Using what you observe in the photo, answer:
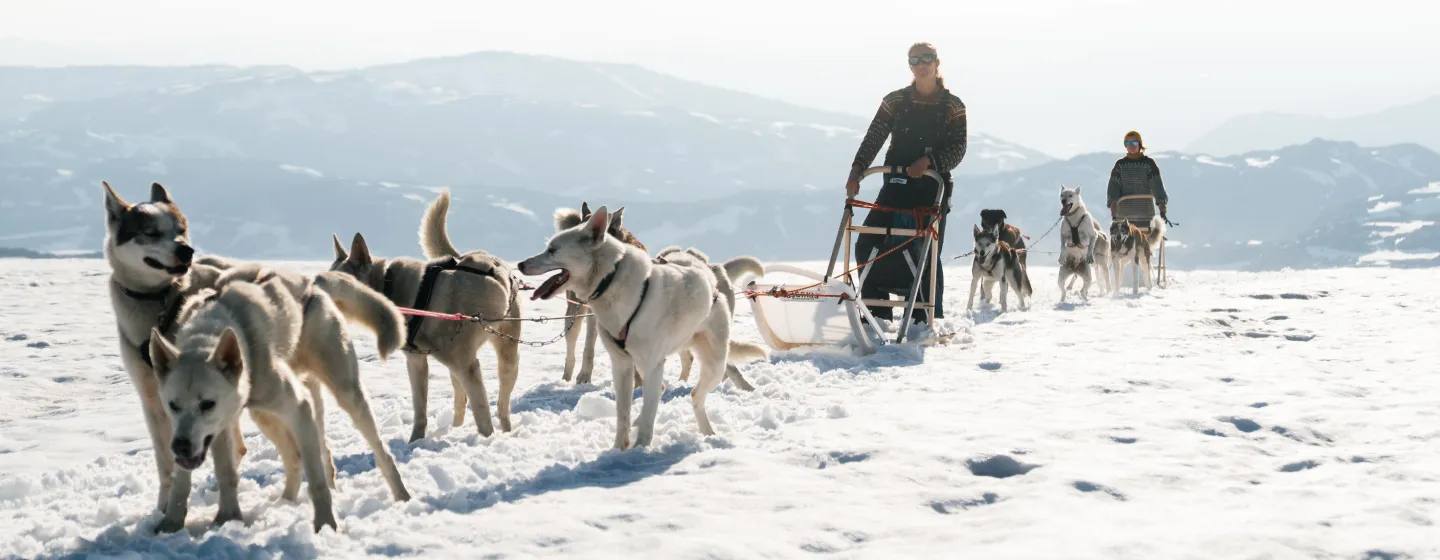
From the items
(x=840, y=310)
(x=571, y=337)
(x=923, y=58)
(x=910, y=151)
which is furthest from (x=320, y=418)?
(x=923, y=58)

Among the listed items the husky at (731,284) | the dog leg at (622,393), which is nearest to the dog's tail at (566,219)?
the husky at (731,284)

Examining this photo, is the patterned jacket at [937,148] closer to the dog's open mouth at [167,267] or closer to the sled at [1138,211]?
the dog's open mouth at [167,267]

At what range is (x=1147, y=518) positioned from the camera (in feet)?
11.3

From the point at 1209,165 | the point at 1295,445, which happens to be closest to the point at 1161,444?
the point at 1295,445

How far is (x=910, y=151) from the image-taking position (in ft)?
26.7

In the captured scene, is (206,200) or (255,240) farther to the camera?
(206,200)

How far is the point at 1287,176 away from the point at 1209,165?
15.3 m

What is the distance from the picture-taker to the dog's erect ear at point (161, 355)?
2992 mm

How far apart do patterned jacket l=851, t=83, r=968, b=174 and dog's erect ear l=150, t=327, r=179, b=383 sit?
544 cm

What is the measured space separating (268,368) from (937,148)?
5.84m

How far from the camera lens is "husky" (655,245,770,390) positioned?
574 cm

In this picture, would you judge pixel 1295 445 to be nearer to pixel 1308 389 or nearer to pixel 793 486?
pixel 1308 389

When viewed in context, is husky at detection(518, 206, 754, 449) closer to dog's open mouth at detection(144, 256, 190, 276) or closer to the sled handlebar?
dog's open mouth at detection(144, 256, 190, 276)

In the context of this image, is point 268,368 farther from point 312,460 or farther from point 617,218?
point 617,218
